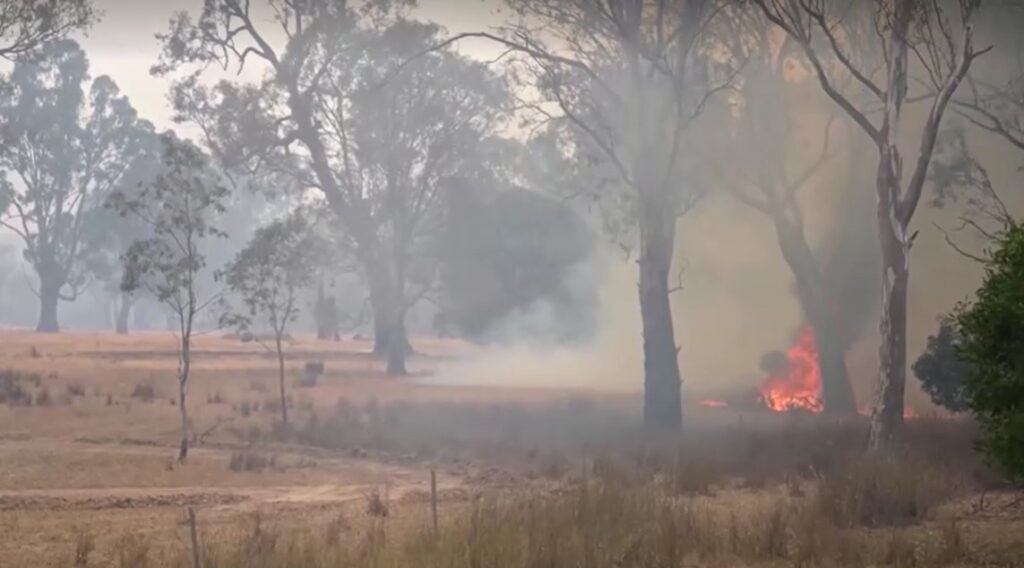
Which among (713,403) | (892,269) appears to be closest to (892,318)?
(892,269)

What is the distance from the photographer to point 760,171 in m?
26.1

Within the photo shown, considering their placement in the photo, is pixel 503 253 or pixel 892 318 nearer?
pixel 892 318

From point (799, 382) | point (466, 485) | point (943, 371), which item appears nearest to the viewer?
point (466, 485)

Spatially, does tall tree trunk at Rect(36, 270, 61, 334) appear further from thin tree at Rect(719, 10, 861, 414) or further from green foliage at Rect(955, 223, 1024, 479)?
green foliage at Rect(955, 223, 1024, 479)

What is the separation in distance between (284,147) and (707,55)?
17899mm

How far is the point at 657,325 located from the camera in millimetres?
23375

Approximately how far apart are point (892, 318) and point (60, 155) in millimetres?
46852

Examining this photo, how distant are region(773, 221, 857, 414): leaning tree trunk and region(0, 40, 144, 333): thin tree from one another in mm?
35692

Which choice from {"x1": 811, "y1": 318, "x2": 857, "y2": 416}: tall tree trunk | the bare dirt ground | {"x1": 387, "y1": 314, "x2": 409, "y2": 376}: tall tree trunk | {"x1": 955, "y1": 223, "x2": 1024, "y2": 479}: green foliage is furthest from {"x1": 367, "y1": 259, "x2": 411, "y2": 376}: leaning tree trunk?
{"x1": 955, "y1": 223, "x2": 1024, "y2": 479}: green foliage

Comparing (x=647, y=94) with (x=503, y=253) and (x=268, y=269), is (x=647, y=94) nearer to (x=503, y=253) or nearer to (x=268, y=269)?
(x=268, y=269)

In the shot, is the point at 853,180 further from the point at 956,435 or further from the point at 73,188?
the point at 73,188

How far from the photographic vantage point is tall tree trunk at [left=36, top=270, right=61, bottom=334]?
5679 centimetres

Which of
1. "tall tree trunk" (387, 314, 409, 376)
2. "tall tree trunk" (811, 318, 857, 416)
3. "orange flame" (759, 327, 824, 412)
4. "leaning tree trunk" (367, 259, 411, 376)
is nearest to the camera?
"tall tree trunk" (811, 318, 857, 416)

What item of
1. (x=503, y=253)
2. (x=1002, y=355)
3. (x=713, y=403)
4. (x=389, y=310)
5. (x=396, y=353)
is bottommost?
(x=713, y=403)
